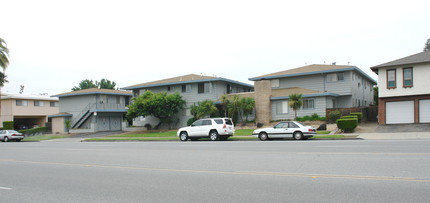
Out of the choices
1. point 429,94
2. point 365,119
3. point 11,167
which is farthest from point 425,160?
point 365,119

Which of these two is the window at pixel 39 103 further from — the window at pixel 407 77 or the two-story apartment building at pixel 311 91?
the window at pixel 407 77

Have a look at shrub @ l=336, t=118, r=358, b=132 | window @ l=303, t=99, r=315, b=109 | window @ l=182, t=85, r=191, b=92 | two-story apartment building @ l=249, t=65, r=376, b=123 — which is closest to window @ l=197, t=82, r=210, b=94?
window @ l=182, t=85, r=191, b=92

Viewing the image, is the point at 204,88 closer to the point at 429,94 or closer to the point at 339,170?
the point at 429,94

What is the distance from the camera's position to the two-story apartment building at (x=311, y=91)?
34.7m

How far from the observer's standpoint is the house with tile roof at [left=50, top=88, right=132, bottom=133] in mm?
44688

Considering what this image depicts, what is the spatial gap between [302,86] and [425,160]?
29023 mm

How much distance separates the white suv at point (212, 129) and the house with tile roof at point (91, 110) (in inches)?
871

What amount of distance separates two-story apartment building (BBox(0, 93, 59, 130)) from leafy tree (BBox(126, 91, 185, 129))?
23.4m

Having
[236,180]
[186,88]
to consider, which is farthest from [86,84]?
[236,180]

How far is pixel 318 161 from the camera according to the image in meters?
11.0

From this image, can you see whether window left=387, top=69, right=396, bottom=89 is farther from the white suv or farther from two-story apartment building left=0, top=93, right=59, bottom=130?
two-story apartment building left=0, top=93, right=59, bottom=130

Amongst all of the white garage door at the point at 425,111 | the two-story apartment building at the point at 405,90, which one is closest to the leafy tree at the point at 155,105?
the two-story apartment building at the point at 405,90

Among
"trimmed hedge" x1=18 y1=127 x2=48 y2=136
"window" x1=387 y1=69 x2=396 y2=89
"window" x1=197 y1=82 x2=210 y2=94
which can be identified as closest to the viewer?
"window" x1=387 y1=69 x2=396 y2=89

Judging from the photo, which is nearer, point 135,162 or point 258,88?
point 135,162
